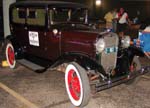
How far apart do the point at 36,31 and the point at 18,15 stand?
105 cm

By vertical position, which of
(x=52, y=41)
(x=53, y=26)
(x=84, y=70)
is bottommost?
(x=84, y=70)

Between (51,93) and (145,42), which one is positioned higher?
(145,42)

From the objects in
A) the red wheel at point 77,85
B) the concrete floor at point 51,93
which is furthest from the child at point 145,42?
the red wheel at point 77,85

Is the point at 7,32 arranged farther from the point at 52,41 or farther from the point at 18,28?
the point at 52,41

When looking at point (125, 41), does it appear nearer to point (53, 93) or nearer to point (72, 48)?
point (72, 48)

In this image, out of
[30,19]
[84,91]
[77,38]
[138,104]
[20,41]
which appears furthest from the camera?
[20,41]

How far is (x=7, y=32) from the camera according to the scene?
27.0 feet

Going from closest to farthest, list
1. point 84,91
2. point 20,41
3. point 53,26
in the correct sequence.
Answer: point 84,91
point 53,26
point 20,41

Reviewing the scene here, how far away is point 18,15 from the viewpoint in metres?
6.09

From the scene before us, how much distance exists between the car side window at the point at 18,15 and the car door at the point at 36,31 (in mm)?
263

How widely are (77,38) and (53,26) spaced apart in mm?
769

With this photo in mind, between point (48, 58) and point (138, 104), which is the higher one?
point (48, 58)

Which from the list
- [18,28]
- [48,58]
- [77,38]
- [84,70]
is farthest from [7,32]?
[84,70]

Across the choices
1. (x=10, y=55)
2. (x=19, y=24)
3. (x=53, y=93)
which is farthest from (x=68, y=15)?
(x=10, y=55)
